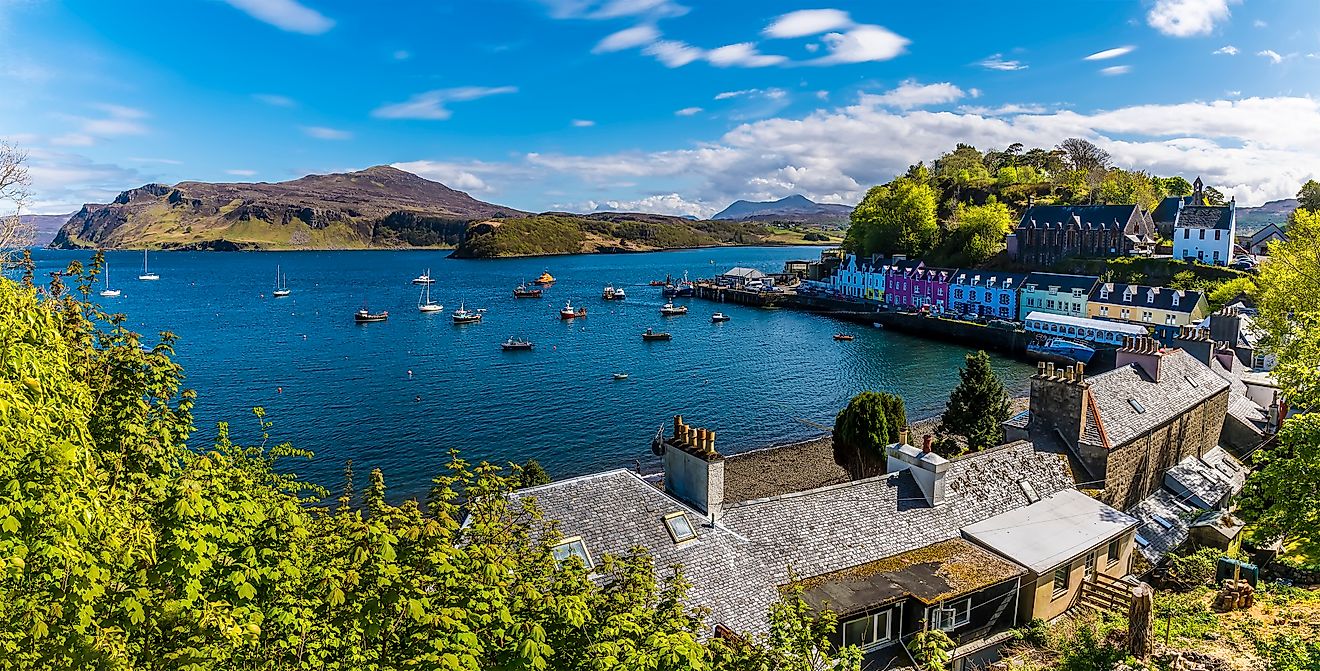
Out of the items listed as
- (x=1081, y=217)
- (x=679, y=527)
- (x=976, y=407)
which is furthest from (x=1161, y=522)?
(x=1081, y=217)

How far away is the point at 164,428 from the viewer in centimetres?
1077

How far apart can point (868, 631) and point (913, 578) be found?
170 cm

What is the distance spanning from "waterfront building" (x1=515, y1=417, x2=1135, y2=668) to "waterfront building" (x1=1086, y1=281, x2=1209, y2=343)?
209 ft

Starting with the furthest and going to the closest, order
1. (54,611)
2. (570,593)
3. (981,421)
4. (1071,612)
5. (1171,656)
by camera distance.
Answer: (981,421)
(1071,612)
(1171,656)
(570,593)
(54,611)

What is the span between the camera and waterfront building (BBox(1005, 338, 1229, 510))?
22.6m

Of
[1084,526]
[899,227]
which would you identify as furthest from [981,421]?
[899,227]

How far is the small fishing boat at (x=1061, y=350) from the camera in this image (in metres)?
72.3

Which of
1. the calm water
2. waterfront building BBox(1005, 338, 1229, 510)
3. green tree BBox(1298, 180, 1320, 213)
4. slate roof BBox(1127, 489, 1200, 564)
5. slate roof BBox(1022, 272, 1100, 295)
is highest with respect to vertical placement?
green tree BBox(1298, 180, 1320, 213)

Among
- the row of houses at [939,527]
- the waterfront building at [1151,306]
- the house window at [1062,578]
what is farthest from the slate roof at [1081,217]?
the house window at [1062,578]

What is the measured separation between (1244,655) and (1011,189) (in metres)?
142

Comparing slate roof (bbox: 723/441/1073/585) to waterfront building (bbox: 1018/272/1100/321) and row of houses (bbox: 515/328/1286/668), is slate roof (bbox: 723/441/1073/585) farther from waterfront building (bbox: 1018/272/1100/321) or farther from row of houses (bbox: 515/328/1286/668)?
waterfront building (bbox: 1018/272/1100/321)

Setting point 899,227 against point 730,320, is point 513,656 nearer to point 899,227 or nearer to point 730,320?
point 730,320

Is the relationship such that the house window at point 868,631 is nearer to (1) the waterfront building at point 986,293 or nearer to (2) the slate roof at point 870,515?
(2) the slate roof at point 870,515


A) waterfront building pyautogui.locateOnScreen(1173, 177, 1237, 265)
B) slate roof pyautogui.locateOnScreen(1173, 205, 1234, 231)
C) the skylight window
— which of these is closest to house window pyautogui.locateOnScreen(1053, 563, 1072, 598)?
the skylight window
